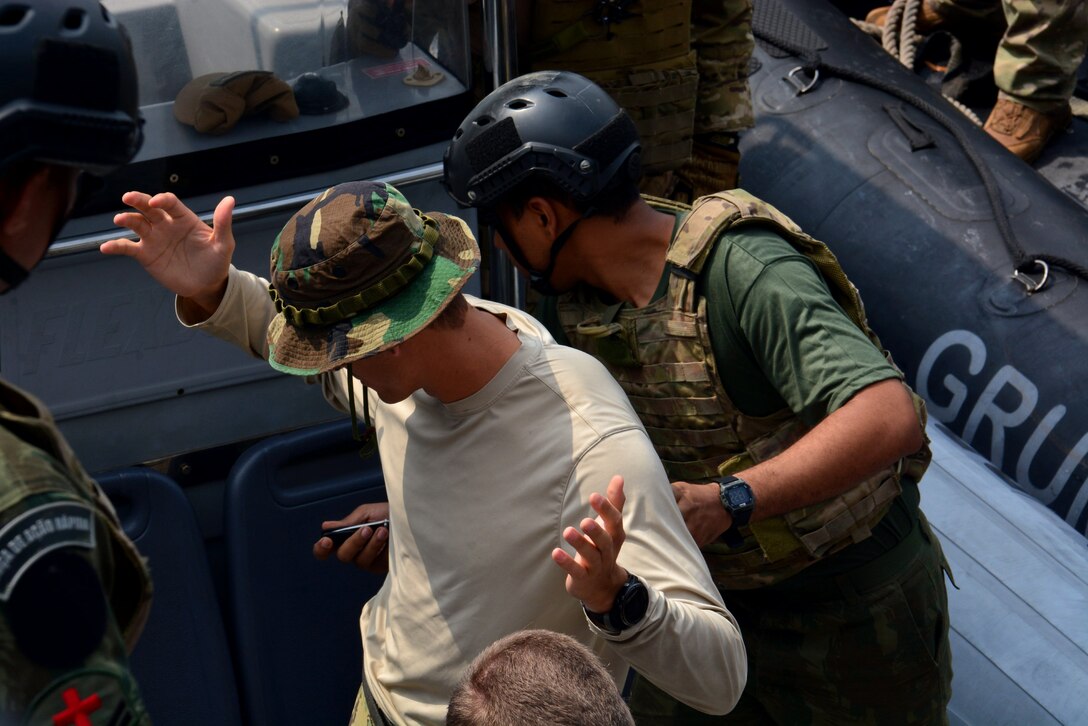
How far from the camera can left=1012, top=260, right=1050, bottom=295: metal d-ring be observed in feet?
13.3

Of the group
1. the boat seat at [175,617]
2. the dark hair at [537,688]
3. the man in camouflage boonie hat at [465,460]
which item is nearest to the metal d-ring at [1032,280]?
the man in camouflage boonie hat at [465,460]

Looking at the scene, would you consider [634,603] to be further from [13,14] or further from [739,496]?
[13,14]

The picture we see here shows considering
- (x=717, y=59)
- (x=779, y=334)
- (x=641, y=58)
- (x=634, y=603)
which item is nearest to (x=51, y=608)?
(x=634, y=603)

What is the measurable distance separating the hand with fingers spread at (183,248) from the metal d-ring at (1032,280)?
280 cm

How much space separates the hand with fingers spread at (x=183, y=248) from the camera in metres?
2.09

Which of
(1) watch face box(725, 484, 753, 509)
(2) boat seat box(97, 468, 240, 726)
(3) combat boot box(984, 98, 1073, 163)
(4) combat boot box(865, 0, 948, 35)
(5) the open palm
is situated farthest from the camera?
(4) combat boot box(865, 0, 948, 35)

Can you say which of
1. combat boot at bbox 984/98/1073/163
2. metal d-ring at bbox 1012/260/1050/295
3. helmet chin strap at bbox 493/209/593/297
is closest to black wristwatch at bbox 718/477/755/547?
helmet chin strap at bbox 493/209/593/297

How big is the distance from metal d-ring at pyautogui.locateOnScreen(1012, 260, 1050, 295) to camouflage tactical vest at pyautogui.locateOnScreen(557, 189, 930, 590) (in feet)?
6.68

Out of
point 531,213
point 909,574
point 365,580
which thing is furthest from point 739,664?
point 365,580

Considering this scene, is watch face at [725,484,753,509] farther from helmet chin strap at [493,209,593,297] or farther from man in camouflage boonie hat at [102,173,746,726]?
helmet chin strap at [493,209,593,297]

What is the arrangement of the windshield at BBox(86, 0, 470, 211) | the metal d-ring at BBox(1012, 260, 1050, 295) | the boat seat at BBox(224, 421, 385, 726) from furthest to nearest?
the metal d-ring at BBox(1012, 260, 1050, 295), the boat seat at BBox(224, 421, 385, 726), the windshield at BBox(86, 0, 470, 211)

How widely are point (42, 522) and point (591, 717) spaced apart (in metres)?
0.70

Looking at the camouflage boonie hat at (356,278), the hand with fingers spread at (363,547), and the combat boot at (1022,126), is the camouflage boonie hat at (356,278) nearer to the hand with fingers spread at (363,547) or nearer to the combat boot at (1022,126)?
the hand with fingers spread at (363,547)

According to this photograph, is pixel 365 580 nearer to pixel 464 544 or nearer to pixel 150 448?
pixel 150 448
